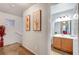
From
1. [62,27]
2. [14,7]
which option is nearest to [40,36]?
[62,27]

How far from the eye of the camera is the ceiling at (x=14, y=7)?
2049 mm

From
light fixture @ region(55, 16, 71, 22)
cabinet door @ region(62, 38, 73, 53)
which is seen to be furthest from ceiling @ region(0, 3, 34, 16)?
cabinet door @ region(62, 38, 73, 53)

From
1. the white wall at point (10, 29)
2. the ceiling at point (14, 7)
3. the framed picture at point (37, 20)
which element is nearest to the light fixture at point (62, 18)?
the framed picture at point (37, 20)

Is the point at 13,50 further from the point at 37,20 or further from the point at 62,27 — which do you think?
the point at 62,27

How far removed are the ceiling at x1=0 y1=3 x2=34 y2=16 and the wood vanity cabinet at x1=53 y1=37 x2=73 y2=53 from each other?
2.32ft

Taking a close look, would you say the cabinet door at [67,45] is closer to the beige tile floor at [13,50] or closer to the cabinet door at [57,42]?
the cabinet door at [57,42]

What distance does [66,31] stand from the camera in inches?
81.6

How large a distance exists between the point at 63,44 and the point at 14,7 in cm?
101

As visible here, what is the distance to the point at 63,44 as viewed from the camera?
6.96 feet

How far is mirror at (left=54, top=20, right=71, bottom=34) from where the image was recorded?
6.79 feet

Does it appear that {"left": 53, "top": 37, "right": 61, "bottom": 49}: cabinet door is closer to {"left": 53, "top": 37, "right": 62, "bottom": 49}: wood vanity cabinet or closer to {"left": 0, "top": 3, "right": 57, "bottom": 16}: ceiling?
{"left": 53, "top": 37, "right": 62, "bottom": 49}: wood vanity cabinet
